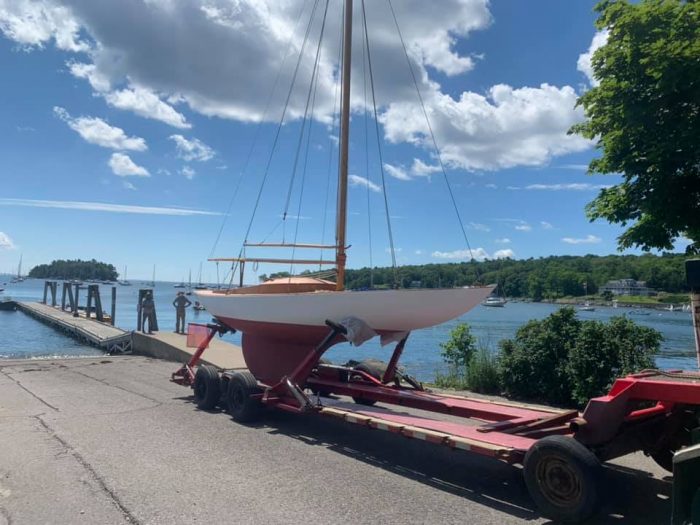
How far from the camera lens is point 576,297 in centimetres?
10519

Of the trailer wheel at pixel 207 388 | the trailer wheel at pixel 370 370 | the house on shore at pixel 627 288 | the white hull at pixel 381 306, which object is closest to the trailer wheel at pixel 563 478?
the white hull at pixel 381 306

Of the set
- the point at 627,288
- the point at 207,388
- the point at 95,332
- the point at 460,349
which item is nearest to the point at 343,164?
the point at 207,388

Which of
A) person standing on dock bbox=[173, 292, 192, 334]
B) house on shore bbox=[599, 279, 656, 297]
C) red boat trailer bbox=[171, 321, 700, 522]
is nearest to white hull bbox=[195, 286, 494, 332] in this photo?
red boat trailer bbox=[171, 321, 700, 522]

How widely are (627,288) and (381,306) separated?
107m

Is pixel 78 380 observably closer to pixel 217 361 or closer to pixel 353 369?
pixel 217 361

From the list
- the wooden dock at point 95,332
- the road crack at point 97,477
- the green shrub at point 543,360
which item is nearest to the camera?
the road crack at point 97,477

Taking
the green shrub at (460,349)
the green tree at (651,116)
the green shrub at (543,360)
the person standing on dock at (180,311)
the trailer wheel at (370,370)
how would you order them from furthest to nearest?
the person standing on dock at (180,311), the green shrub at (460,349), the green shrub at (543,360), the trailer wheel at (370,370), the green tree at (651,116)

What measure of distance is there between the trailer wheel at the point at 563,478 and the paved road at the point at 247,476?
0.88ft

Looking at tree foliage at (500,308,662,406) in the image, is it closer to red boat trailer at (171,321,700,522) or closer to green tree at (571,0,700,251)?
green tree at (571,0,700,251)

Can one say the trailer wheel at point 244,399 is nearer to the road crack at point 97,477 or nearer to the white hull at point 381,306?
the white hull at point 381,306

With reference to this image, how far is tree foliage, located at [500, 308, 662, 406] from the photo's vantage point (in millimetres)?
8461

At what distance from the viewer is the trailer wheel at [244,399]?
803cm

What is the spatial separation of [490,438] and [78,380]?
10.8m

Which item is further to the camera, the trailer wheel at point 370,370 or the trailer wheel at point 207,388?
the trailer wheel at point 207,388
